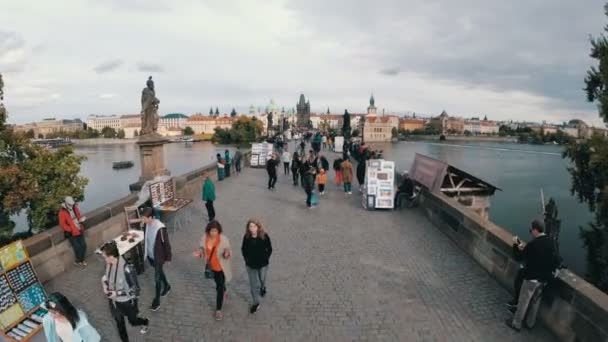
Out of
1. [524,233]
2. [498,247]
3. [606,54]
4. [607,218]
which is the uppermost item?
[606,54]

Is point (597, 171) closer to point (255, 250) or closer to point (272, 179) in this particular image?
point (272, 179)

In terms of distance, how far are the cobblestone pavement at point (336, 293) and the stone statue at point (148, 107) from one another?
3950 millimetres

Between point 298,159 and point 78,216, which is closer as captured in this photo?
point 78,216

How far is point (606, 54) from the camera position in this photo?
1261 centimetres

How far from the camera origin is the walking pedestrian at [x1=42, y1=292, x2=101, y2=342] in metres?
2.94

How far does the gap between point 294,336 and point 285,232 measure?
417 centimetres

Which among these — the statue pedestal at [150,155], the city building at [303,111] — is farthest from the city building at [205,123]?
the statue pedestal at [150,155]

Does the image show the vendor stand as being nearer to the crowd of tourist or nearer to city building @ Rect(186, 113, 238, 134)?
the crowd of tourist

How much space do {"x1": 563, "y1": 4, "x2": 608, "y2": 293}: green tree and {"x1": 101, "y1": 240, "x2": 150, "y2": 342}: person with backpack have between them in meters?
13.1

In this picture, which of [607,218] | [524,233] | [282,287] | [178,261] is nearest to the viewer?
[282,287]

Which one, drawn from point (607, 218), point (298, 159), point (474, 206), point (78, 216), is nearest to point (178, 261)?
point (78, 216)

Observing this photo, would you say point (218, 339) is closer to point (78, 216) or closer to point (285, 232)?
point (78, 216)

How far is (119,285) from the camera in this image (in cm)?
395

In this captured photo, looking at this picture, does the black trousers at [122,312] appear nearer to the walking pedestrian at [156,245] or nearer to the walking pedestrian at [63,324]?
the walking pedestrian at [156,245]
